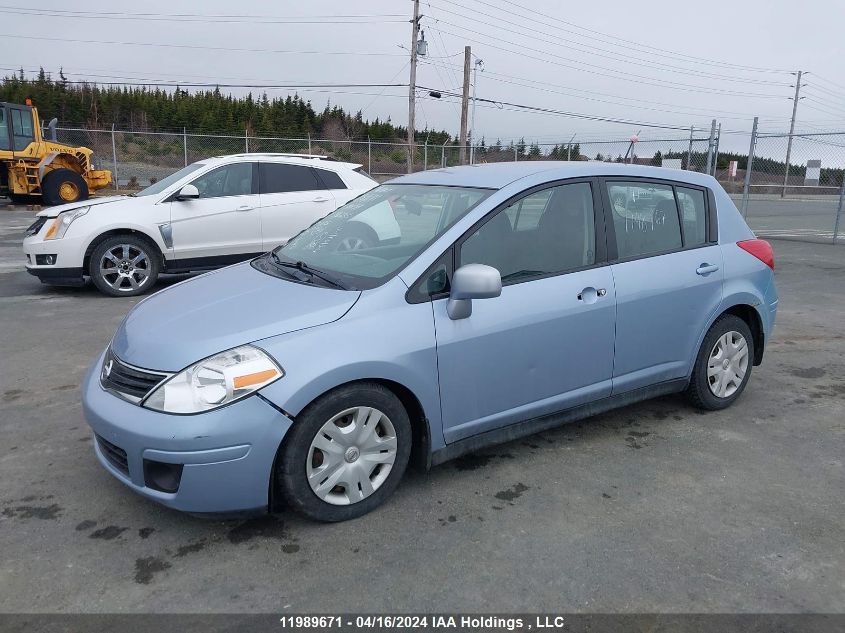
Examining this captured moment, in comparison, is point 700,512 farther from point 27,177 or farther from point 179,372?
point 27,177

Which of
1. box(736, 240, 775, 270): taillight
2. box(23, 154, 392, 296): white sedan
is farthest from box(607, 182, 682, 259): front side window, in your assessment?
box(23, 154, 392, 296): white sedan

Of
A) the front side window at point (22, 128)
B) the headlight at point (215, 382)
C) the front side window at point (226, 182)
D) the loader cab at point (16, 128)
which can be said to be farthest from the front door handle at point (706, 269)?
the front side window at point (22, 128)

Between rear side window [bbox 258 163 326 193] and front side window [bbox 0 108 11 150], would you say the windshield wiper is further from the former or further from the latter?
front side window [bbox 0 108 11 150]

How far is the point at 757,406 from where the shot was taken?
471 centimetres

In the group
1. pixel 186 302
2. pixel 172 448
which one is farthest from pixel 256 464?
pixel 186 302

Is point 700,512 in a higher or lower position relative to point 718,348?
lower

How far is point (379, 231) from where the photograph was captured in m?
3.98

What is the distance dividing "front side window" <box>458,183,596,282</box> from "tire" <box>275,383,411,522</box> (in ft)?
2.81

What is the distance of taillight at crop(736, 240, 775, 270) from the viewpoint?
4559 mm

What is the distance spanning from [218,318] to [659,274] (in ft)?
8.29

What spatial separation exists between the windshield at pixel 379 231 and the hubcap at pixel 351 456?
25.7 inches

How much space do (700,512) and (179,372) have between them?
97.6 inches

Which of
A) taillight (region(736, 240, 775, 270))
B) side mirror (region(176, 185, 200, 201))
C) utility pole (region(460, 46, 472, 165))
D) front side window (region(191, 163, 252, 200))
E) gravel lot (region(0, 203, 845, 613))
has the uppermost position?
utility pole (region(460, 46, 472, 165))

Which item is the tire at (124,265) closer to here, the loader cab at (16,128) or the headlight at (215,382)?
the headlight at (215,382)
